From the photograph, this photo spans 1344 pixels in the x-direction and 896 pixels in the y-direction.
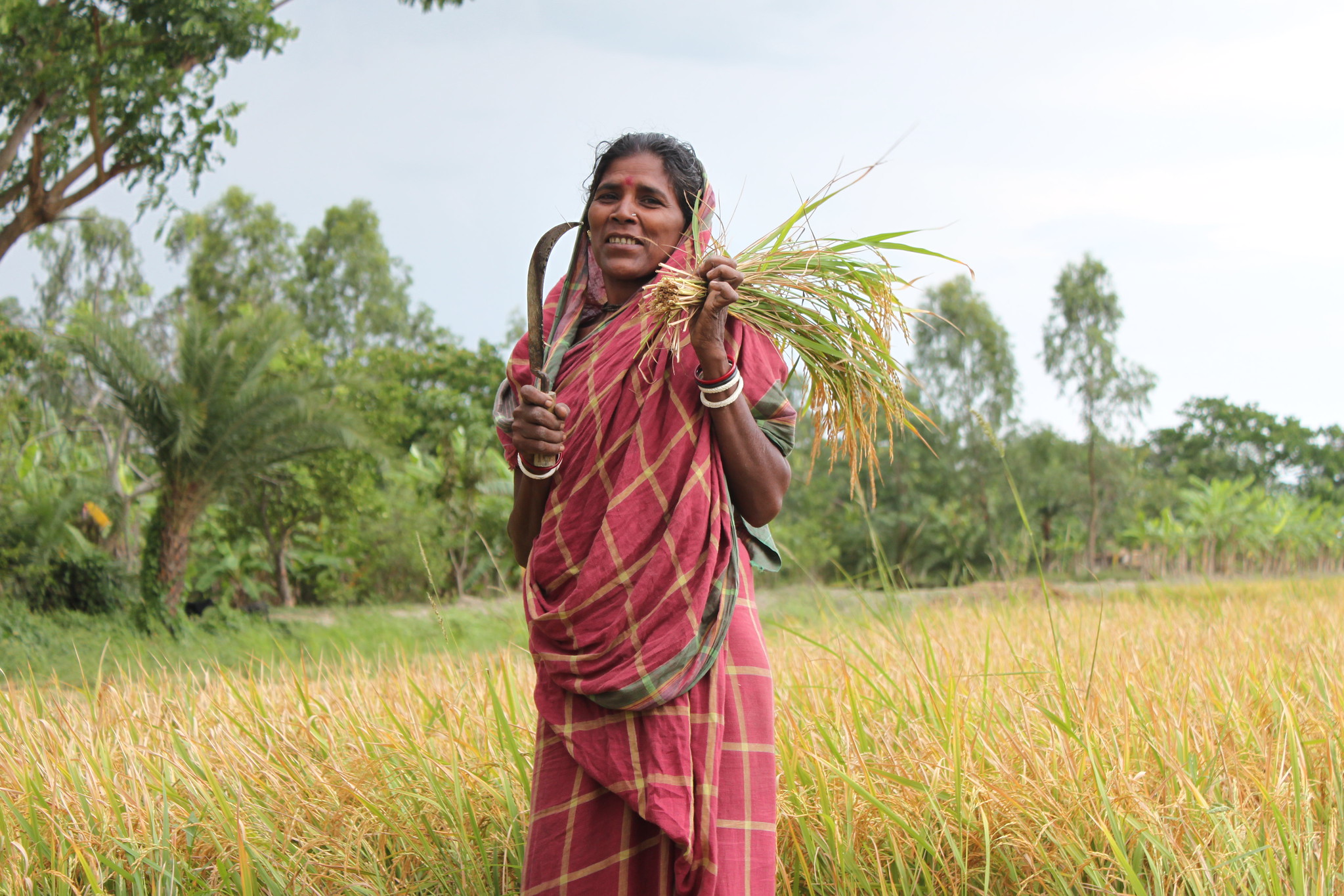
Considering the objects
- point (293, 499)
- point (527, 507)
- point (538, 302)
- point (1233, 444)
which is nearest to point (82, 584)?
point (293, 499)

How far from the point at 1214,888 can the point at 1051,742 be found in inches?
20.8

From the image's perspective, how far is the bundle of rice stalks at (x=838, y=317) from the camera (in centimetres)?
187

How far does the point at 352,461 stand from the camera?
12.1 meters

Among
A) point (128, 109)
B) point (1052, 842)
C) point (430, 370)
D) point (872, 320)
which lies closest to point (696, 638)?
point (872, 320)

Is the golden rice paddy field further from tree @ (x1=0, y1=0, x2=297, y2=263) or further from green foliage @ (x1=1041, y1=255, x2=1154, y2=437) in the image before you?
green foliage @ (x1=1041, y1=255, x2=1154, y2=437)

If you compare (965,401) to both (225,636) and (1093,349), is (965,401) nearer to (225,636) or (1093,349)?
(1093,349)

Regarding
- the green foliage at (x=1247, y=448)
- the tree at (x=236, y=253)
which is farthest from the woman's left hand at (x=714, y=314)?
the green foliage at (x=1247, y=448)

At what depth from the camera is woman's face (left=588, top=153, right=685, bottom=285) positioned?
1902mm

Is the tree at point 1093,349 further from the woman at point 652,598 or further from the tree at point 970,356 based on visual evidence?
the woman at point 652,598

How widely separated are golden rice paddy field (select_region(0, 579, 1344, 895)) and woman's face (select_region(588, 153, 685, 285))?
3.79 feet

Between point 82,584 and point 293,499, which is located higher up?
point 293,499

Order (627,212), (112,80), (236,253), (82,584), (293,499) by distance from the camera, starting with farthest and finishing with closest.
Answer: (236,253)
(293,499)
(82,584)
(112,80)
(627,212)

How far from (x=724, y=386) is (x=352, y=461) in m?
11.2

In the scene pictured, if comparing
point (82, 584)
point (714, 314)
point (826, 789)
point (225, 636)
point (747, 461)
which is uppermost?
point (714, 314)
